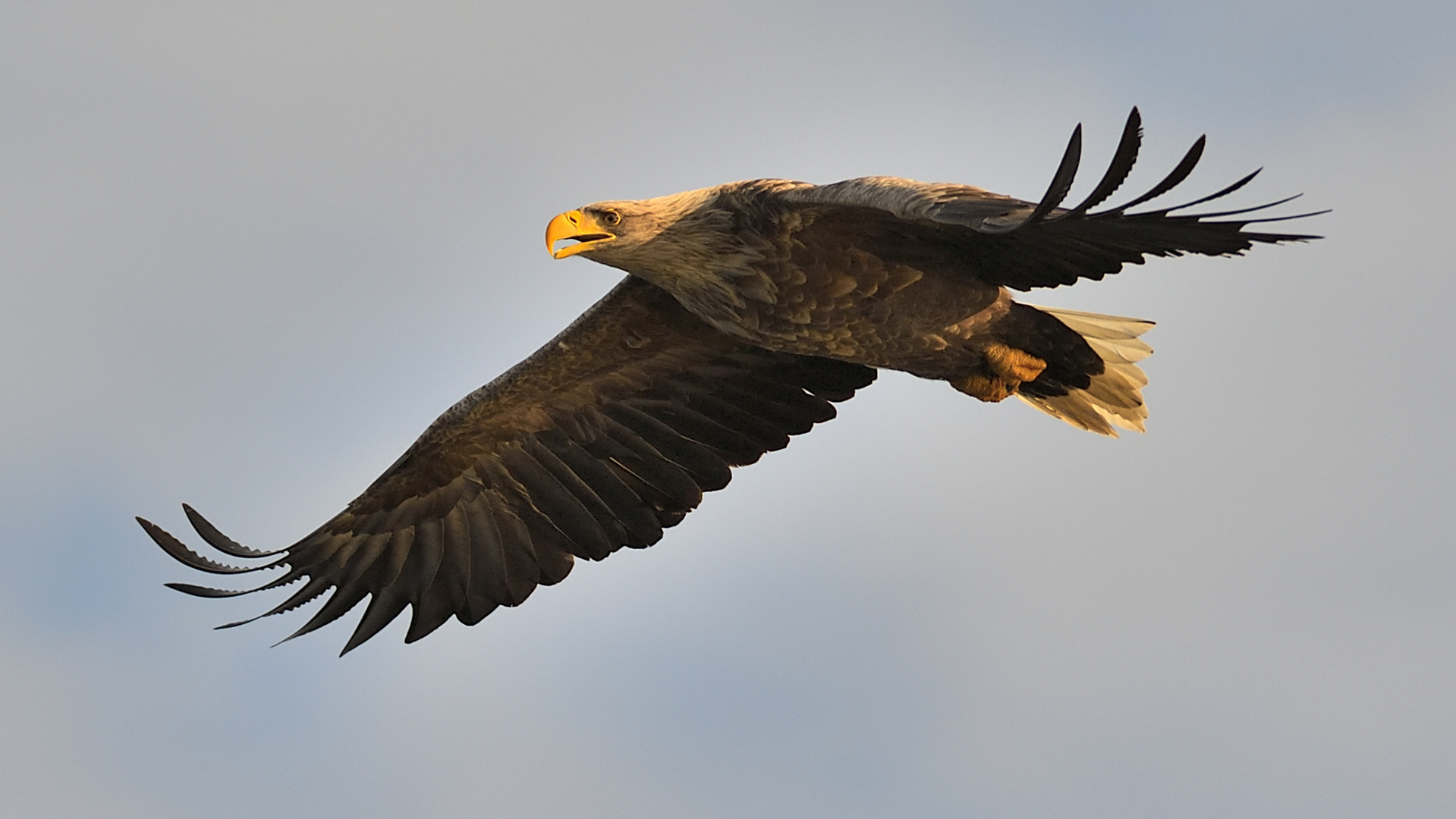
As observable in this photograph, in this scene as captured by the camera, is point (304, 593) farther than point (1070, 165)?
Yes

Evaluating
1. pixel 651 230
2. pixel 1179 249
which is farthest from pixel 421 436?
pixel 1179 249

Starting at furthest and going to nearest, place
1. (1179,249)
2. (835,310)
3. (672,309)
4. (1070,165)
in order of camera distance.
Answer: (672,309), (835,310), (1179,249), (1070,165)

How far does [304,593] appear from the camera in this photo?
30.0ft

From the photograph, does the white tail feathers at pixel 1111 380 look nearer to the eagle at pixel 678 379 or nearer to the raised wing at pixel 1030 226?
the eagle at pixel 678 379

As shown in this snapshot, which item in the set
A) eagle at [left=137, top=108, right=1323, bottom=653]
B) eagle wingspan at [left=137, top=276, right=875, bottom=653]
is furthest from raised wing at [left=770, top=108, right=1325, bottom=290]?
eagle wingspan at [left=137, top=276, right=875, bottom=653]

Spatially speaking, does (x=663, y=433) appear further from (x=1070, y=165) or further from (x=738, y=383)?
(x=1070, y=165)

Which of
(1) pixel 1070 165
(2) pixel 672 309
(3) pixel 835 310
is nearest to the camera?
(1) pixel 1070 165

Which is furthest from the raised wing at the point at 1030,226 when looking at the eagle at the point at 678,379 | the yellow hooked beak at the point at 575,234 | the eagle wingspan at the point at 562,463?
the eagle wingspan at the point at 562,463

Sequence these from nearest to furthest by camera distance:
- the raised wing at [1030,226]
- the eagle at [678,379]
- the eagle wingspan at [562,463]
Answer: the raised wing at [1030,226]
the eagle at [678,379]
the eagle wingspan at [562,463]

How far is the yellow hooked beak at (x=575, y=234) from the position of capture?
8125 mm

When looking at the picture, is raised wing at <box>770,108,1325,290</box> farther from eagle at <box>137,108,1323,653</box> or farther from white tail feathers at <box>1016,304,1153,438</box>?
white tail feathers at <box>1016,304,1153,438</box>

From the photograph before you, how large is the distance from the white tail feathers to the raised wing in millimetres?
1224

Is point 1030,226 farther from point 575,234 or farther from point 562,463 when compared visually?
point 562,463

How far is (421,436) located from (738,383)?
152cm
